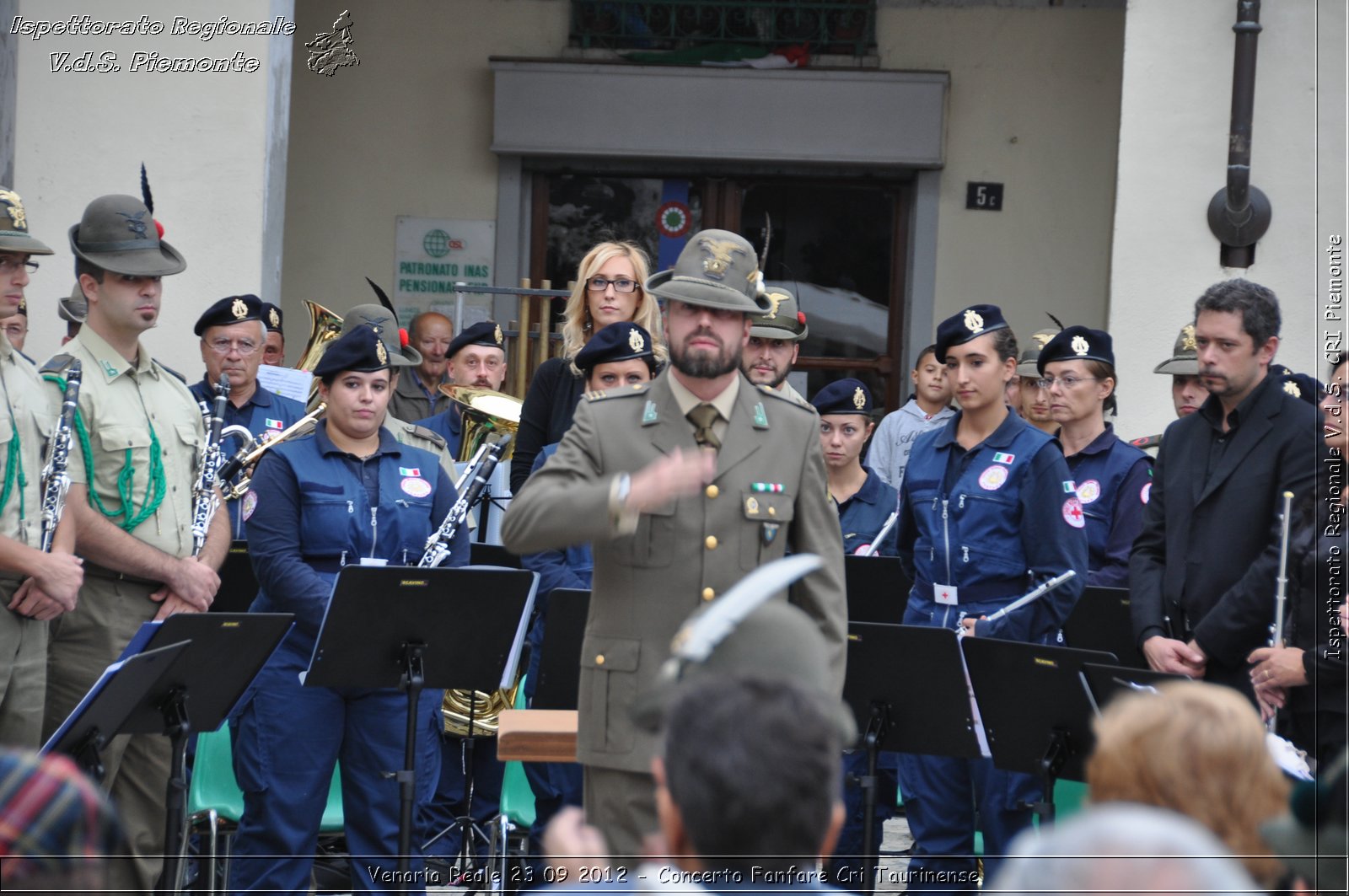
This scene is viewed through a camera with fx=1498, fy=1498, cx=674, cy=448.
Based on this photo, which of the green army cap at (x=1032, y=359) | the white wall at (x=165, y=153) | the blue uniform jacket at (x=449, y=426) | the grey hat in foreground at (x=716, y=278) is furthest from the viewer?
the green army cap at (x=1032, y=359)

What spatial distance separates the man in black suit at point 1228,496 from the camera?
14.9 ft

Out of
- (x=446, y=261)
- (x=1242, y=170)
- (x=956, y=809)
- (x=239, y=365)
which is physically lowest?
(x=956, y=809)

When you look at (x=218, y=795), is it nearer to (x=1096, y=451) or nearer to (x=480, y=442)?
(x=480, y=442)

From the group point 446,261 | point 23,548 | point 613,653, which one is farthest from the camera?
point 446,261

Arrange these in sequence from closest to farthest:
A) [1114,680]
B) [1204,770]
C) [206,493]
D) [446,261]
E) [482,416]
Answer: [1204,770] → [1114,680] → [206,493] → [482,416] → [446,261]

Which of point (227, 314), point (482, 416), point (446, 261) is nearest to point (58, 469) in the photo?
point (482, 416)

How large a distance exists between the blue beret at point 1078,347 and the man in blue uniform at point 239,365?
3576mm

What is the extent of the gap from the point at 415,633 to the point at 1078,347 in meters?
3.34

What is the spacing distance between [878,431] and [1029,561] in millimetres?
3732

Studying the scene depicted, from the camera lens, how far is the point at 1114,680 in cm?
428

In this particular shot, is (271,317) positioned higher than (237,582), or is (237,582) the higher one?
(271,317)

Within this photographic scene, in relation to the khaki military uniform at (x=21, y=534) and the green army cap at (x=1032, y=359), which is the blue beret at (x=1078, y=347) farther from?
the khaki military uniform at (x=21, y=534)

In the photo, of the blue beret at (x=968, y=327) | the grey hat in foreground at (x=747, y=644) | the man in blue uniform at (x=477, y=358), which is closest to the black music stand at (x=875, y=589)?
the blue beret at (x=968, y=327)

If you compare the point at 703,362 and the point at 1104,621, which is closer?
the point at 703,362
